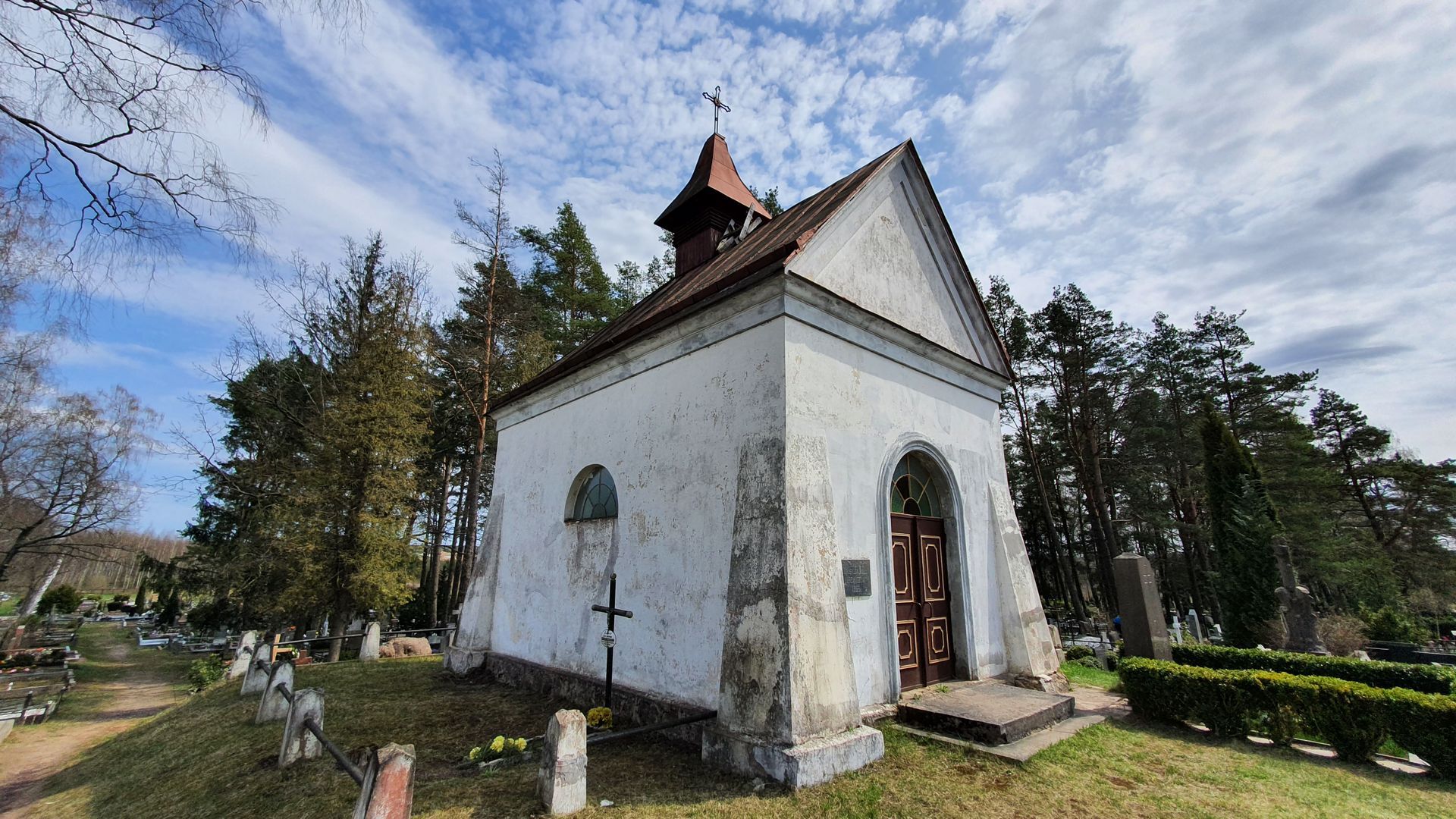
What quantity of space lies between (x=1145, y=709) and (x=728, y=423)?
6574 mm

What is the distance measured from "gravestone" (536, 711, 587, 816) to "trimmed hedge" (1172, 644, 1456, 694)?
10.1 m

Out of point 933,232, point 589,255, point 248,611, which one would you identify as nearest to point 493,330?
point 589,255

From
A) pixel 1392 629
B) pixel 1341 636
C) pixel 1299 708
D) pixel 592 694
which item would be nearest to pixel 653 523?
pixel 592 694

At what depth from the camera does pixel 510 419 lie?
11859 millimetres

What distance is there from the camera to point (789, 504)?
5.61 m

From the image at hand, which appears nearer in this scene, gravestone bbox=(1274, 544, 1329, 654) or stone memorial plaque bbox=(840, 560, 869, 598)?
stone memorial plaque bbox=(840, 560, 869, 598)

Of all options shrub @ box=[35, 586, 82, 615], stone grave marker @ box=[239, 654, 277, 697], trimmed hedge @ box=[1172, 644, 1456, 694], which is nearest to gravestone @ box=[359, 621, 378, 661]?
stone grave marker @ box=[239, 654, 277, 697]

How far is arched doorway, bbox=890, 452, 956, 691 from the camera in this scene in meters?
Answer: 7.40

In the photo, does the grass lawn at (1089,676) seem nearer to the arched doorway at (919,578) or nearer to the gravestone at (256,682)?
the arched doorway at (919,578)

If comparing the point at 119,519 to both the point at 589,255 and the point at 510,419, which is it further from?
the point at 510,419

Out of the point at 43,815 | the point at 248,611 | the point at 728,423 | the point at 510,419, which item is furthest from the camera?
the point at 248,611

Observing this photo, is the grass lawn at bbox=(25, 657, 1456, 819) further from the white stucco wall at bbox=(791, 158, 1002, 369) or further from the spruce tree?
the spruce tree

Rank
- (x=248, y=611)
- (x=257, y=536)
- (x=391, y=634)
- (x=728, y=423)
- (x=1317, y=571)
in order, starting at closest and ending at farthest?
(x=728, y=423)
(x=391, y=634)
(x=257, y=536)
(x=248, y=611)
(x=1317, y=571)

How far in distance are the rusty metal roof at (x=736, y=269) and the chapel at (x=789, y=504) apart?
6cm
